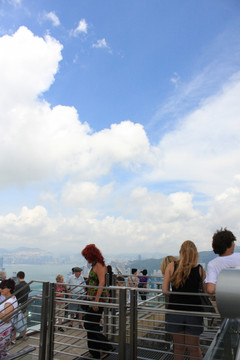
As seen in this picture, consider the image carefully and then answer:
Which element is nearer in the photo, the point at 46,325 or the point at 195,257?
the point at 195,257

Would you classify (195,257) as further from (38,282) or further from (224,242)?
(38,282)

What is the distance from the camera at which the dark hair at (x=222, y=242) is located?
3.41 m

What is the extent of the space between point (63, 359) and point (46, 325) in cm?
106

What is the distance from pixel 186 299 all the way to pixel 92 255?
5.49 ft

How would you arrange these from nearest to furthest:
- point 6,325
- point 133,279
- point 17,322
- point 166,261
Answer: point 17,322 < point 166,261 < point 6,325 < point 133,279

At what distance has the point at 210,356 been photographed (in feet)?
4.24

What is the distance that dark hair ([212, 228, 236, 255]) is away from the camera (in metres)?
3.41

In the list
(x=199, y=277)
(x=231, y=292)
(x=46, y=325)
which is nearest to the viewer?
(x=231, y=292)

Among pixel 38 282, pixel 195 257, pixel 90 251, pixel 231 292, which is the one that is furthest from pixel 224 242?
pixel 38 282

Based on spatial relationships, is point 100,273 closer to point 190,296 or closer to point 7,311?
point 190,296

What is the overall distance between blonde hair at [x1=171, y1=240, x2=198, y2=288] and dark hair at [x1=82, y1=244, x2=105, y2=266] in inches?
57.1

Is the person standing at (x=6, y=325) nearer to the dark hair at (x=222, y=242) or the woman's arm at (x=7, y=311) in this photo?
the woman's arm at (x=7, y=311)

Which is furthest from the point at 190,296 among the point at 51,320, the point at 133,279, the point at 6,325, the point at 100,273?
the point at 133,279

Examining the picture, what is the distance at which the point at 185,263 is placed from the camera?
11.4ft
